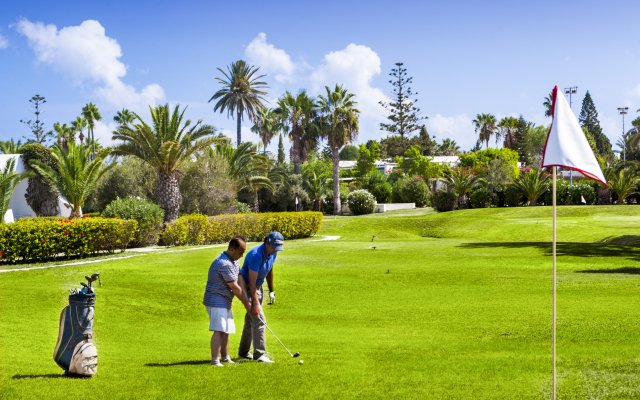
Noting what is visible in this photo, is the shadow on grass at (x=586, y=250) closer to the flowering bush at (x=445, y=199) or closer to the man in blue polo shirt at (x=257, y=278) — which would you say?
the man in blue polo shirt at (x=257, y=278)

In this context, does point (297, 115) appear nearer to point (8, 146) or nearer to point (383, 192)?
point (383, 192)

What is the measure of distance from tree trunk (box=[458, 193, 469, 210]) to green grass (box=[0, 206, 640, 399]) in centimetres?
2527

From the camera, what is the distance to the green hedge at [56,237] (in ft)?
64.4

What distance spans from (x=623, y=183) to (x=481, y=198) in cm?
1163

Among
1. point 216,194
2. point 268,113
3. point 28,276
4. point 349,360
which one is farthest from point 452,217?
point 268,113

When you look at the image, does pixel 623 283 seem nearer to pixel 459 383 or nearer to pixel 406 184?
pixel 459 383

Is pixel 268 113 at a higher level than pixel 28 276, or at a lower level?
higher

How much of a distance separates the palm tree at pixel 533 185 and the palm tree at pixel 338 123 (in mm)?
17095

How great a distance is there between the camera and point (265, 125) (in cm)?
7669

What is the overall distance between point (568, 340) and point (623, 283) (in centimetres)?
718

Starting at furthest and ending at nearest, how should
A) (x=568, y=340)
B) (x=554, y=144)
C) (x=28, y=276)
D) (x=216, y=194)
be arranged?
(x=216, y=194) → (x=28, y=276) → (x=568, y=340) → (x=554, y=144)

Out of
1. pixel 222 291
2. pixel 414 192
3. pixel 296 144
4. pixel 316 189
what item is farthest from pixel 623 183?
pixel 222 291

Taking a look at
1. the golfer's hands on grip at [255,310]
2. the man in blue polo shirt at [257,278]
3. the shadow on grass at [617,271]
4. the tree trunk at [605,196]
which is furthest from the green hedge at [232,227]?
the tree trunk at [605,196]

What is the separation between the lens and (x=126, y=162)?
128ft
